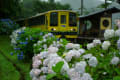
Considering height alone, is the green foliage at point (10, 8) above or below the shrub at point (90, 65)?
above

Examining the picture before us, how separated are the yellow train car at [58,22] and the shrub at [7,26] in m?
10.1

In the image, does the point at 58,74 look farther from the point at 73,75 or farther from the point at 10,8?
the point at 10,8

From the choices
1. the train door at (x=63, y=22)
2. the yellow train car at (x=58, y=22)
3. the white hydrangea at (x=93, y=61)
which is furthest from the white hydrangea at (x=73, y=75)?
the train door at (x=63, y=22)

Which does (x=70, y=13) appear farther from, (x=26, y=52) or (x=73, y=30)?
(x=26, y=52)

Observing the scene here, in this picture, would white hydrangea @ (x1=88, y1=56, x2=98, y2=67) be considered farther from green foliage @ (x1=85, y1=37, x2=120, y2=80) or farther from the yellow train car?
the yellow train car

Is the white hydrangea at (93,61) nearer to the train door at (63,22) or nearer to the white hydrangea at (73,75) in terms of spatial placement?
the white hydrangea at (73,75)

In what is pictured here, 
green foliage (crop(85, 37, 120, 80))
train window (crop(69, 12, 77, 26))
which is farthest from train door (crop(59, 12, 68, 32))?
green foliage (crop(85, 37, 120, 80))

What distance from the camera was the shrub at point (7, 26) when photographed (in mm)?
→ 25219

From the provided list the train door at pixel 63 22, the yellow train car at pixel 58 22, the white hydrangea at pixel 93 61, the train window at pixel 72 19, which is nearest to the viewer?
the white hydrangea at pixel 93 61

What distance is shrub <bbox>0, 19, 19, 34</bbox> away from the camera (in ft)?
82.7

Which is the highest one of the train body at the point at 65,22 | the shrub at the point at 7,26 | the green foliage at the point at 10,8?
the green foliage at the point at 10,8

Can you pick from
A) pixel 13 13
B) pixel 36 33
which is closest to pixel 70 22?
pixel 36 33

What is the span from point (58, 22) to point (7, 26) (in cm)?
1353

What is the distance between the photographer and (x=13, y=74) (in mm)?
6562
